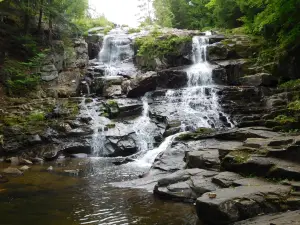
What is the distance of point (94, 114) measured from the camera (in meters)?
16.2

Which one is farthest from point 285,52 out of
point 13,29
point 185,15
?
point 185,15

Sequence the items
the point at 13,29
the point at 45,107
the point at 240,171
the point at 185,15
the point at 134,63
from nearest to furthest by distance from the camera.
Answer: the point at 240,171, the point at 45,107, the point at 13,29, the point at 134,63, the point at 185,15

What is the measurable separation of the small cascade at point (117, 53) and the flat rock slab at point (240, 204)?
1752cm

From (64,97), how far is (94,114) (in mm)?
3228

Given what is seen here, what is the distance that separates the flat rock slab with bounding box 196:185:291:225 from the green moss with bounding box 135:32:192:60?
17.7 meters

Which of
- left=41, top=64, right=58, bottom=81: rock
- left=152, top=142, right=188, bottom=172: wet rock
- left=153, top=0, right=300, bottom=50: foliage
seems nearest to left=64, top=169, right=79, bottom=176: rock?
left=152, top=142, right=188, bottom=172: wet rock

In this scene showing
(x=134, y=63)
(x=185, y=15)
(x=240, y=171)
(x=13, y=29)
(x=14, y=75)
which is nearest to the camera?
(x=240, y=171)

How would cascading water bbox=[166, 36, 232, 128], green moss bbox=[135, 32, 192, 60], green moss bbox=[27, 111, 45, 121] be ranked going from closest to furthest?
1. green moss bbox=[27, 111, 45, 121]
2. cascading water bbox=[166, 36, 232, 128]
3. green moss bbox=[135, 32, 192, 60]

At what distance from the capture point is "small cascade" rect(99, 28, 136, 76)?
23109mm

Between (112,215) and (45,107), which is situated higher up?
(45,107)

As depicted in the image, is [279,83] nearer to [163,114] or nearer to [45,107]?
[163,114]

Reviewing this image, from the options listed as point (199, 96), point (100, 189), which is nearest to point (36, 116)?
point (100, 189)

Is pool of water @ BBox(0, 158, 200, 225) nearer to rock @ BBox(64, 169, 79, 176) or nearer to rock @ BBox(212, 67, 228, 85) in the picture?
rock @ BBox(64, 169, 79, 176)

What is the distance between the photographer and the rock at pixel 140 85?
726 inches
